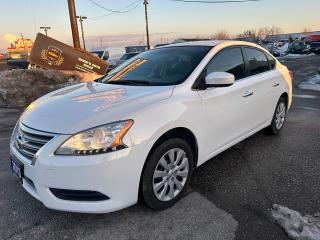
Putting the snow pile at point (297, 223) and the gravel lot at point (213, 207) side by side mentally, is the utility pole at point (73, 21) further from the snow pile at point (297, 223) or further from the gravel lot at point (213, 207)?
the snow pile at point (297, 223)

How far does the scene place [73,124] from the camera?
275cm

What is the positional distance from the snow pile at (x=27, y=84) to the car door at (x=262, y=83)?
6787mm

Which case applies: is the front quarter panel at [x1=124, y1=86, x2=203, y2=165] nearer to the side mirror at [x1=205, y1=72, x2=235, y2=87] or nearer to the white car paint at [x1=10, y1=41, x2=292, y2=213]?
the white car paint at [x1=10, y1=41, x2=292, y2=213]

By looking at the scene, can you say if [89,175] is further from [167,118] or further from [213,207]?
[213,207]

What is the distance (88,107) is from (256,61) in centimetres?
279

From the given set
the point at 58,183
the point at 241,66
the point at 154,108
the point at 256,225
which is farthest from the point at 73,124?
the point at 241,66

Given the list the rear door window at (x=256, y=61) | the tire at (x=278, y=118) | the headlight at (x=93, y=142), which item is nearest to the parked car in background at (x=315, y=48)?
the tire at (x=278, y=118)

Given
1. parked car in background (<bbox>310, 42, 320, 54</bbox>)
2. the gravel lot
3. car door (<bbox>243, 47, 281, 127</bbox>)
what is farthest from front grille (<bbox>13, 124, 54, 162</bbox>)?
parked car in background (<bbox>310, 42, 320, 54</bbox>)

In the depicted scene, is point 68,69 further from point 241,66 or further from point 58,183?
point 58,183

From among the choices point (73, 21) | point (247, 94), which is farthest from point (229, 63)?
point (73, 21)

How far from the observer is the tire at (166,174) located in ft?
9.71

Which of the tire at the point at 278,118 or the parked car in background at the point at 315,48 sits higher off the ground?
the tire at the point at 278,118

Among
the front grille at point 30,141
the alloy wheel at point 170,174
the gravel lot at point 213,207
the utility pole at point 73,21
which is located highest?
the utility pole at point 73,21

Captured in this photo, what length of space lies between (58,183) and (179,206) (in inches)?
49.9
